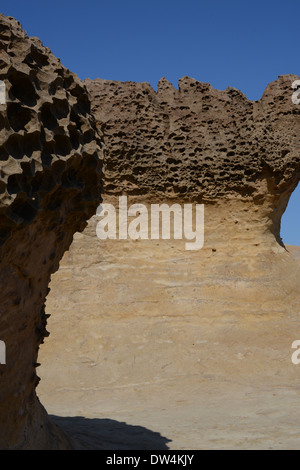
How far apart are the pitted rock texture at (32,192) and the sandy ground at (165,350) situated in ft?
3.90

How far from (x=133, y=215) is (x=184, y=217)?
34.6 inches

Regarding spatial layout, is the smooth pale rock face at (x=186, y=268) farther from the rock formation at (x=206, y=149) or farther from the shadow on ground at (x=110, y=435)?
the shadow on ground at (x=110, y=435)

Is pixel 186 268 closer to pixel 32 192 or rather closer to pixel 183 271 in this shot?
pixel 183 271

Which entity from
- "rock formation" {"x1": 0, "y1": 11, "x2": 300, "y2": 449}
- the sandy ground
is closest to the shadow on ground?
the sandy ground

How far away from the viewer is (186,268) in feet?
29.2

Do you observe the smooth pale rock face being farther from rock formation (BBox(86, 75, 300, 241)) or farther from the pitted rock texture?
the pitted rock texture

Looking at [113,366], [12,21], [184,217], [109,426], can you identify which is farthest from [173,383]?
[12,21]

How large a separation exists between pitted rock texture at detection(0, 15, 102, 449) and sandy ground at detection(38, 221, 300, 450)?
1.19 meters

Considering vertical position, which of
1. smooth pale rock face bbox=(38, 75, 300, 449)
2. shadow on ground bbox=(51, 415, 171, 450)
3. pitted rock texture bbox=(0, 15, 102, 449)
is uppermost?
smooth pale rock face bbox=(38, 75, 300, 449)

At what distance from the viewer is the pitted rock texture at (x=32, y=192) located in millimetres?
3010

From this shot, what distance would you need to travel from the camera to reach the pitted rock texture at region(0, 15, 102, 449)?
3.01 metres

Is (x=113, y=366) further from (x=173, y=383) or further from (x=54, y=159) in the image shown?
(x=54, y=159)

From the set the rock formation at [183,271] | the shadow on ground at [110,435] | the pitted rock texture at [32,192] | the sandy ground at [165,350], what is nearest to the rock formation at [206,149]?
the rock formation at [183,271]

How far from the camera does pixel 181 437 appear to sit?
452 centimetres
